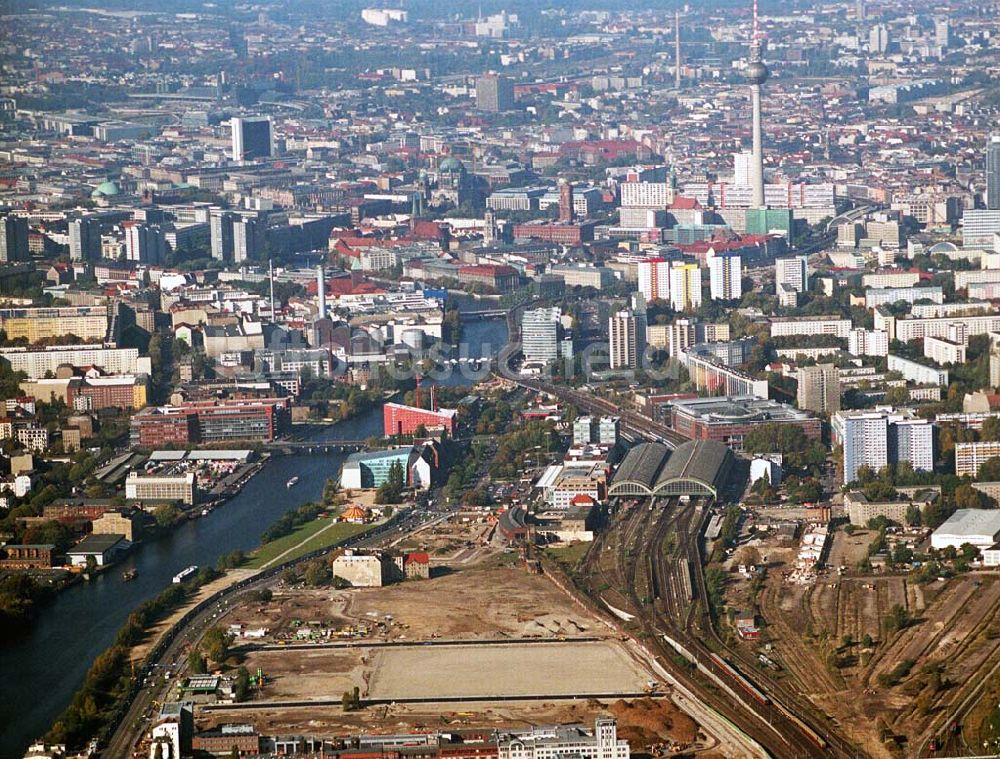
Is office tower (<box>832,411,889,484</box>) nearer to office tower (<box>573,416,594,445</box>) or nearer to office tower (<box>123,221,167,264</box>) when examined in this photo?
office tower (<box>573,416,594,445</box>)

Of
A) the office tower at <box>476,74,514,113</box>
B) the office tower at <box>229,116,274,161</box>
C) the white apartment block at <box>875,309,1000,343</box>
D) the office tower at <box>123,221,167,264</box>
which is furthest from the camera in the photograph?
the office tower at <box>476,74,514,113</box>

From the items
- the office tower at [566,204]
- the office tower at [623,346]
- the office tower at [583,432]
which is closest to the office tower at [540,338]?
the office tower at [623,346]

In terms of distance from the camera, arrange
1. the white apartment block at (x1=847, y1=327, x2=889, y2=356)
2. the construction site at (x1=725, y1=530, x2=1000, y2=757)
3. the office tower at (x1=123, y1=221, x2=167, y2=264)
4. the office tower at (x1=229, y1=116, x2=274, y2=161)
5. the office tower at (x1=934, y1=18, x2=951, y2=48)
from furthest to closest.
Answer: the office tower at (x1=934, y1=18, x2=951, y2=48), the office tower at (x1=229, y1=116, x2=274, y2=161), the office tower at (x1=123, y1=221, x2=167, y2=264), the white apartment block at (x1=847, y1=327, x2=889, y2=356), the construction site at (x1=725, y1=530, x2=1000, y2=757)

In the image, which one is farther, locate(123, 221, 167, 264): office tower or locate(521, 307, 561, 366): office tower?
locate(123, 221, 167, 264): office tower

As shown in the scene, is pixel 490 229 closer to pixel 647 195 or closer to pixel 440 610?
pixel 647 195

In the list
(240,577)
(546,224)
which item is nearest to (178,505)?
(240,577)

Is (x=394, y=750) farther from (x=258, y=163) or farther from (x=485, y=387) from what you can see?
(x=258, y=163)

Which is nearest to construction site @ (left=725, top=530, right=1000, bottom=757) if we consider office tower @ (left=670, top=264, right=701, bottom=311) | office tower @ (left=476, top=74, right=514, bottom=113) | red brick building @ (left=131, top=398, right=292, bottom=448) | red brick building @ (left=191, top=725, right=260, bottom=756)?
red brick building @ (left=191, top=725, right=260, bottom=756)
